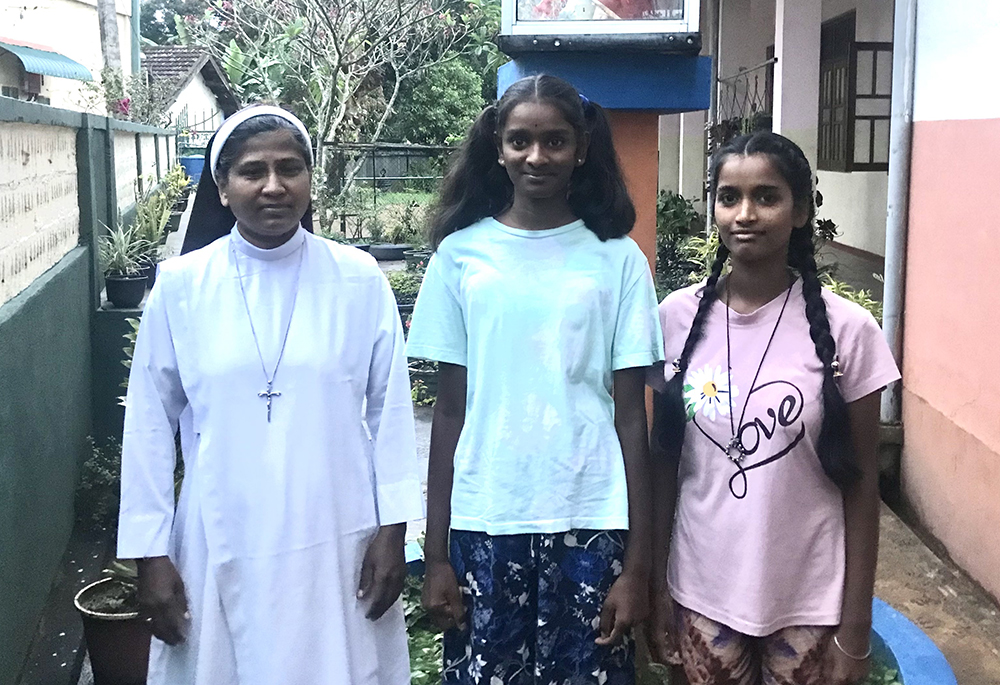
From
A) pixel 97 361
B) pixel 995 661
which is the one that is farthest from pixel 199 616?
pixel 97 361

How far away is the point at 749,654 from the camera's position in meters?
2.28

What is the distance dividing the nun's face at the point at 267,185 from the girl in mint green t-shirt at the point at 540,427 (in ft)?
1.10

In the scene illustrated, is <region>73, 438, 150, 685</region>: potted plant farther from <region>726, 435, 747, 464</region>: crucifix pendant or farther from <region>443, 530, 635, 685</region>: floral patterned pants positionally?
<region>726, 435, 747, 464</region>: crucifix pendant

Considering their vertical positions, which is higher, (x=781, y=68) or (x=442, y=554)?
(x=781, y=68)

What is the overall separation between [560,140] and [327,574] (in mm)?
1027

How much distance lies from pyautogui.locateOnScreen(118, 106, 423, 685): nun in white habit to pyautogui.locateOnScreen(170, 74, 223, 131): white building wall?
2910 centimetres

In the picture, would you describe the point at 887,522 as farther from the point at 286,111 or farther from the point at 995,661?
the point at 286,111

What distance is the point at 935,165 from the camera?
466cm

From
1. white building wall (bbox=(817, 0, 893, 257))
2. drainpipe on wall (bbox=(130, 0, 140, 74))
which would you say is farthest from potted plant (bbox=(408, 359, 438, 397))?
drainpipe on wall (bbox=(130, 0, 140, 74))

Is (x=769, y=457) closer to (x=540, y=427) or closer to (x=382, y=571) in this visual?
(x=540, y=427)

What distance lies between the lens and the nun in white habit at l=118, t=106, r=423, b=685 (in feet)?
7.39

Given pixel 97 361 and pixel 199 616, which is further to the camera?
pixel 97 361

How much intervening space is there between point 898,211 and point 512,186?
10.2 ft

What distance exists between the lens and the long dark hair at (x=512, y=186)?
231cm
